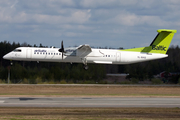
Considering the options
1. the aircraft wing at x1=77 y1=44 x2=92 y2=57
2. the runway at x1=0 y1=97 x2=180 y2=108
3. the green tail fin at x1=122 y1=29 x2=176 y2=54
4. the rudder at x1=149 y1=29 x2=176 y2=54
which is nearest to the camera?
the runway at x1=0 y1=97 x2=180 y2=108

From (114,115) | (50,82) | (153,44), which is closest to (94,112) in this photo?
(114,115)

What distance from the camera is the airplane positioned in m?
37.5

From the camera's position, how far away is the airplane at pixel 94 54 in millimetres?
37531

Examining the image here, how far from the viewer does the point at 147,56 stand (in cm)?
3991

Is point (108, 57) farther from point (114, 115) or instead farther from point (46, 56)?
point (114, 115)

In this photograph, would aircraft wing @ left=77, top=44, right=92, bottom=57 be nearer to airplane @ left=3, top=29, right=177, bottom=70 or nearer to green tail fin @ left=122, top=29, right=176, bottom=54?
airplane @ left=3, top=29, right=177, bottom=70

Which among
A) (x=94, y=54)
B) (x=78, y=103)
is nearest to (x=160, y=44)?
(x=94, y=54)

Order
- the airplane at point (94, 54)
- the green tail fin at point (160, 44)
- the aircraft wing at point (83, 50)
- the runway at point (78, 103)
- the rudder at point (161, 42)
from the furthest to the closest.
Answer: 1. the rudder at point (161, 42)
2. the green tail fin at point (160, 44)
3. the airplane at point (94, 54)
4. the aircraft wing at point (83, 50)
5. the runway at point (78, 103)

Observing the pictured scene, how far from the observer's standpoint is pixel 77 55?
1494 inches

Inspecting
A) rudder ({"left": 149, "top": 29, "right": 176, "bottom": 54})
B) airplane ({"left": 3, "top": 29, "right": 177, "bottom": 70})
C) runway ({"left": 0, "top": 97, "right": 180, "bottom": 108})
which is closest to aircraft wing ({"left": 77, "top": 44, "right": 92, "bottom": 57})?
airplane ({"left": 3, "top": 29, "right": 177, "bottom": 70})

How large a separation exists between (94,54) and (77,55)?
2853mm

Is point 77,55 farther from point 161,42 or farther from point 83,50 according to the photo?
point 161,42

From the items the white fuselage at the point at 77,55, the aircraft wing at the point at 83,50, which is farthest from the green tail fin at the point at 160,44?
the aircraft wing at the point at 83,50

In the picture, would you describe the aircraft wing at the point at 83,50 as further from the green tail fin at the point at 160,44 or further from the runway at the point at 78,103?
the runway at the point at 78,103
